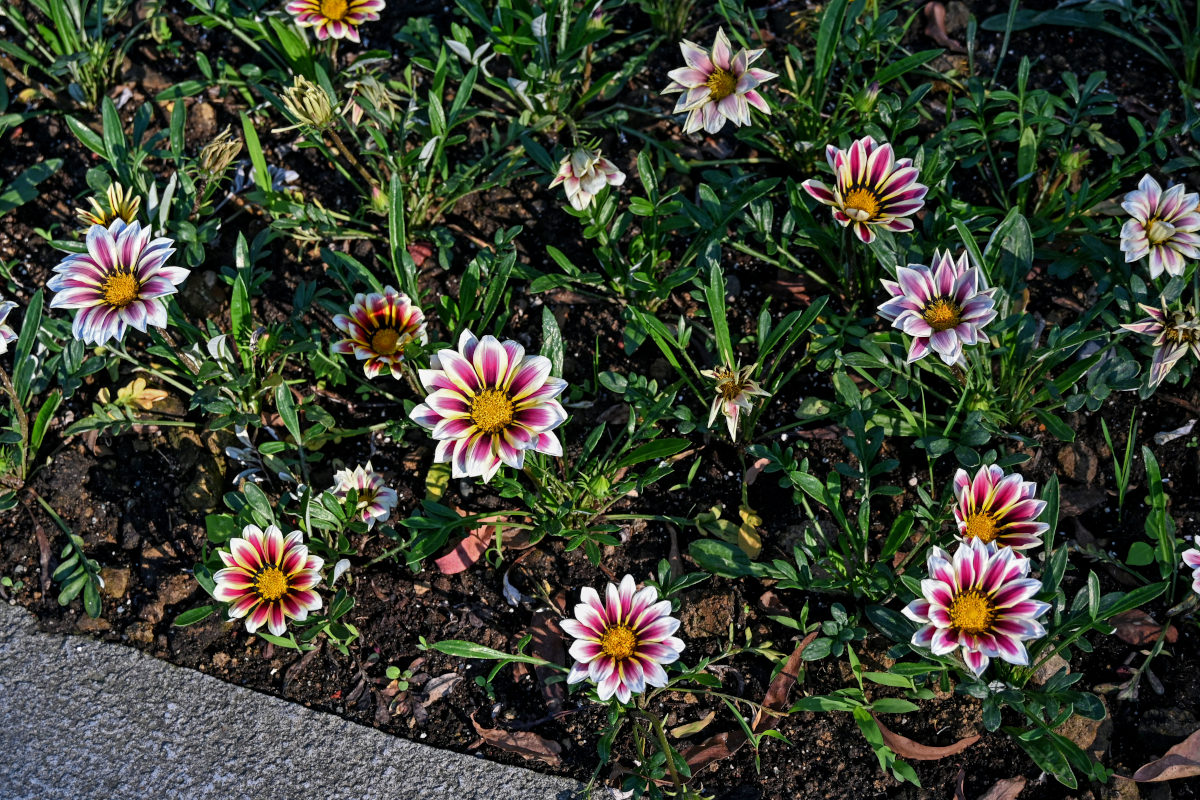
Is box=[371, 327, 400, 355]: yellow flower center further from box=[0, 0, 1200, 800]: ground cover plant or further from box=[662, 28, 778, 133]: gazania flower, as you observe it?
box=[662, 28, 778, 133]: gazania flower

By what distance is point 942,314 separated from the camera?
6.95 feet

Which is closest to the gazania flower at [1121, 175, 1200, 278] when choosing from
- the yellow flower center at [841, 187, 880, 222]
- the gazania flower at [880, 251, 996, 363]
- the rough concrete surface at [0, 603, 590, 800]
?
the gazania flower at [880, 251, 996, 363]

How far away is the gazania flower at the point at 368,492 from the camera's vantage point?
7.81 feet

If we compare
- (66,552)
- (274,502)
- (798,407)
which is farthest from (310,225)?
(798,407)

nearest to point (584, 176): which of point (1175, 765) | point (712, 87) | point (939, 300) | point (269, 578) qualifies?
point (712, 87)

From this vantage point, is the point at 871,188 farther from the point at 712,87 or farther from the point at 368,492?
the point at 368,492

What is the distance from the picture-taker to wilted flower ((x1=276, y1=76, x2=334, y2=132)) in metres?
2.28

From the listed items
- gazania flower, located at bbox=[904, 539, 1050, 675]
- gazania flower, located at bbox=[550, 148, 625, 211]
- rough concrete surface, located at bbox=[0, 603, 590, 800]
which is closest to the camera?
gazania flower, located at bbox=[904, 539, 1050, 675]

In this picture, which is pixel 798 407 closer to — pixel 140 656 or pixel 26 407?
pixel 140 656

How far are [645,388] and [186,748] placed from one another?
1366 mm

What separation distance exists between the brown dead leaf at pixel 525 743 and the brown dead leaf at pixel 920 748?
0.73m

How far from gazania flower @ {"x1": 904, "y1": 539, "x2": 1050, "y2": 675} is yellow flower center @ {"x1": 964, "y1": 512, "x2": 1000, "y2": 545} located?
0.11 meters

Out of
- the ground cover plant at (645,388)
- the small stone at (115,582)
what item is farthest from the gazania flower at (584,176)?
the small stone at (115,582)

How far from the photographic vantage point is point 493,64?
306 centimetres
